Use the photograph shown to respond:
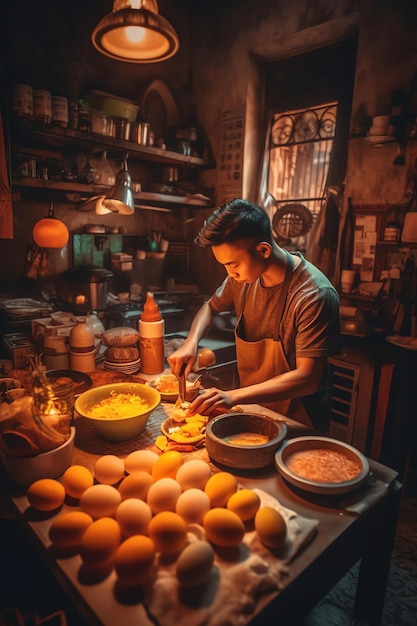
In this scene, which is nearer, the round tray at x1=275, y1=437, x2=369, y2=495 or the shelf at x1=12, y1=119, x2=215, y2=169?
the round tray at x1=275, y1=437, x2=369, y2=495

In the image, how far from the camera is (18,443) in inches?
57.7

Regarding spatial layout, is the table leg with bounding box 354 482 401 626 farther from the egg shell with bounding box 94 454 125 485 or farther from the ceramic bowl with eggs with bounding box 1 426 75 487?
the ceramic bowl with eggs with bounding box 1 426 75 487

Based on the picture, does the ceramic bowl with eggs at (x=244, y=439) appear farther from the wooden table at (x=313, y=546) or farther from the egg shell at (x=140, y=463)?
the egg shell at (x=140, y=463)

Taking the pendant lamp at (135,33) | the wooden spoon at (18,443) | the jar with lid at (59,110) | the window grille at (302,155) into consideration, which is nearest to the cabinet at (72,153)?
the jar with lid at (59,110)

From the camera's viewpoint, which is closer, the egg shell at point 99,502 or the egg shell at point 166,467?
the egg shell at point 99,502

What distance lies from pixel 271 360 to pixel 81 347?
4.10 ft

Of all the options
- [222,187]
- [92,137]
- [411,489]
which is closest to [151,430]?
[411,489]

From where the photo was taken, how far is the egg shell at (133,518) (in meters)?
1.19

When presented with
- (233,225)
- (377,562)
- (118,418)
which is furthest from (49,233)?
(377,562)

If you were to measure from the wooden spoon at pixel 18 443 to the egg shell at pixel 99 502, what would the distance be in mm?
338

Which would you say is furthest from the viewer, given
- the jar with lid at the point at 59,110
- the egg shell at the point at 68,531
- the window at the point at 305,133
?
the window at the point at 305,133

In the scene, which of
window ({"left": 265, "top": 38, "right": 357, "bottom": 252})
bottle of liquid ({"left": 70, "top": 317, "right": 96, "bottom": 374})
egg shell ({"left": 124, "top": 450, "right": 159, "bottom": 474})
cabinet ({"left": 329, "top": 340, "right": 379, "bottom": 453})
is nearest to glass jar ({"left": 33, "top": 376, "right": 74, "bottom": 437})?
egg shell ({"left": 124, "top": 450, "right": 159, "bottom": 474})

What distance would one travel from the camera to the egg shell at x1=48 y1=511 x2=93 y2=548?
1.17m

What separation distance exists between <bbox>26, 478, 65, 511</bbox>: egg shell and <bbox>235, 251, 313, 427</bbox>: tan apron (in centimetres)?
125
